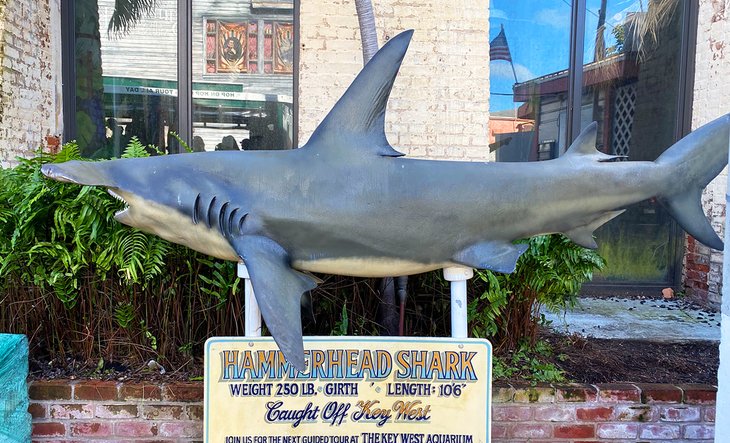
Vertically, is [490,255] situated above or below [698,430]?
above

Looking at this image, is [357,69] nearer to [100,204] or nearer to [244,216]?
[100,204]

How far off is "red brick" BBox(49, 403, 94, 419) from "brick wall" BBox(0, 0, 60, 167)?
235 centimetres

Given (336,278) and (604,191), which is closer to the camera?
(604,191)

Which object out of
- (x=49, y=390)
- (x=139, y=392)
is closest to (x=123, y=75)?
(x=49, y=390)

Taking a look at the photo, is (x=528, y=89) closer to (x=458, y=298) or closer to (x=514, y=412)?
(x=514, y=412)

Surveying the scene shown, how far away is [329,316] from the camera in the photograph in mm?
2715

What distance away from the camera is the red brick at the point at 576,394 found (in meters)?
2.53

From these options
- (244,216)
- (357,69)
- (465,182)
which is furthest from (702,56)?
(244,216)

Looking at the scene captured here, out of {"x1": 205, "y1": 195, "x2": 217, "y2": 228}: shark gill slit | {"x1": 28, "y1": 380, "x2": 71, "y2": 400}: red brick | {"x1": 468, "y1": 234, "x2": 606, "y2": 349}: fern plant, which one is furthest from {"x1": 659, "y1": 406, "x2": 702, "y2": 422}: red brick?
{"x1": 28, "y1": 380, "x2": 71, "y2": 400}: red brick

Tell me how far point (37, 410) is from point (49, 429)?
0.10 meters

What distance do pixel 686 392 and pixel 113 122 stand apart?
476cm

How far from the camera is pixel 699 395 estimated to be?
254cm

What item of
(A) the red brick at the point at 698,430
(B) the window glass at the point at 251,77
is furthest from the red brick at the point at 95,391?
(B) the window glass at the point at 251,77

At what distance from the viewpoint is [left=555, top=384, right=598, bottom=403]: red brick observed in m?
2.53
